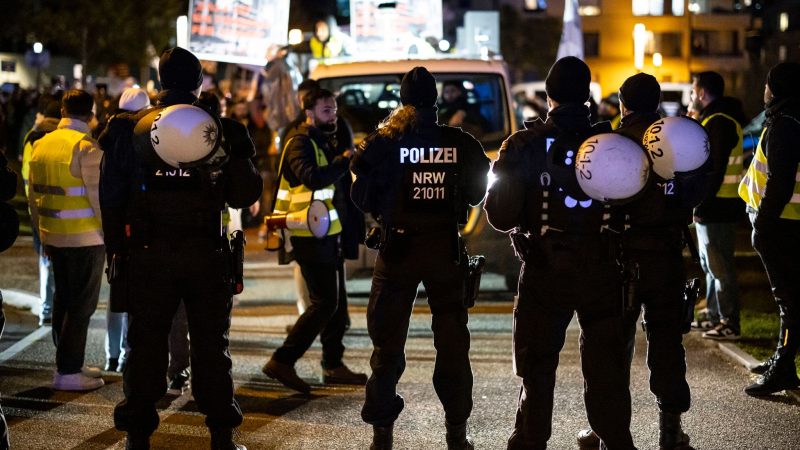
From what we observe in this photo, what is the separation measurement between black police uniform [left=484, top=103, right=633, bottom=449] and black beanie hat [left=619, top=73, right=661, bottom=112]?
2.13 ft

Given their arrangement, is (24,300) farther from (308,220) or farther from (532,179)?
(532,179)

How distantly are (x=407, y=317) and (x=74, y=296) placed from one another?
270cm

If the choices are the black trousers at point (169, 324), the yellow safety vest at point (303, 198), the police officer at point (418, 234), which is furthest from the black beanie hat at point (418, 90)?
the yellow safety vest at point (303, 198)

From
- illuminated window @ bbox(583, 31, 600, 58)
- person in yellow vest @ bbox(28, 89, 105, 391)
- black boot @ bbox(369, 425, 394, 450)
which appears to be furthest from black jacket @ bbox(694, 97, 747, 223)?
illuminated window @ bbox(583, 31, 600, 58)

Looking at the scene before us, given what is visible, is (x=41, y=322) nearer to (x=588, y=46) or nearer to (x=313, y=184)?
(x=313, y=184)

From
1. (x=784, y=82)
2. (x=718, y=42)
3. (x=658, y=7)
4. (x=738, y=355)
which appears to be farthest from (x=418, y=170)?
(x=718, y=42)

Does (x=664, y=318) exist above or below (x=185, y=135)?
below

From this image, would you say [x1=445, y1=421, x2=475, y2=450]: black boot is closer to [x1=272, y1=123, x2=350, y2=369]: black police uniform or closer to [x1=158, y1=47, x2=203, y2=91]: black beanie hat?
[x1=272, y1=123, x2=350, y2=369]: black police uniform

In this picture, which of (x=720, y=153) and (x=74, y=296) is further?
(x=720, y=153)

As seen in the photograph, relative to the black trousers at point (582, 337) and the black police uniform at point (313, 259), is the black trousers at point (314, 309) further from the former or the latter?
the black trousers at point (582, 337)

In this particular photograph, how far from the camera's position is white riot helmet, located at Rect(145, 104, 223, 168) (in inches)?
207

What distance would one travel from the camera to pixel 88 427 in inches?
257

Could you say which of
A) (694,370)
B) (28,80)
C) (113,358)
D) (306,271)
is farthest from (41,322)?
(28,80)

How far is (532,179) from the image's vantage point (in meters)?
5.43
